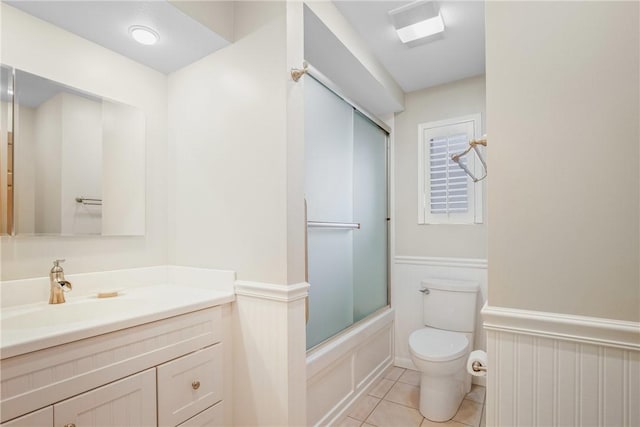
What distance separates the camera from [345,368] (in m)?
1.94

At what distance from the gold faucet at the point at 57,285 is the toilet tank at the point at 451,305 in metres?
2.19

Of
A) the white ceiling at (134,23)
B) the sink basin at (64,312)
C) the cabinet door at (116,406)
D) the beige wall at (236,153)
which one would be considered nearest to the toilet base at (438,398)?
the beige wall at (236,153)

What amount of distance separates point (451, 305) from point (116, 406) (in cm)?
204

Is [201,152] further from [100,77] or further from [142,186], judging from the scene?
[100,77]

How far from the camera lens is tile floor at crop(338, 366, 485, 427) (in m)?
1.88

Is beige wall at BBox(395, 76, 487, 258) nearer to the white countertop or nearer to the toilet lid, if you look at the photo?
the toilet lid

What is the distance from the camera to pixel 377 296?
2504mm

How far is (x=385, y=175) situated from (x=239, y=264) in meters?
1.62

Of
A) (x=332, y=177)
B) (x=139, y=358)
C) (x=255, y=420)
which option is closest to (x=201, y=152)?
(x=332, y=177)

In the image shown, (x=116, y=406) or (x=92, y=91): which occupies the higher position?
(x=92, y=91)

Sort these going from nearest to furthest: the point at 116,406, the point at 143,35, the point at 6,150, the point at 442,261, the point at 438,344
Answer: the point at 116,406 < the point at 6,150 < the point at 143,35 < the point at 438,344 < the point at 442,261

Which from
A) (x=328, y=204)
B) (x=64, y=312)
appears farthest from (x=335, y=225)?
(x=64, y=312)

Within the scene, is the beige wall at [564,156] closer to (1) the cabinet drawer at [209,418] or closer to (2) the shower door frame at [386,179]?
(2) the shower door frame at [386,179]

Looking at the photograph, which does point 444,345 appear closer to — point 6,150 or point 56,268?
point 56,268
